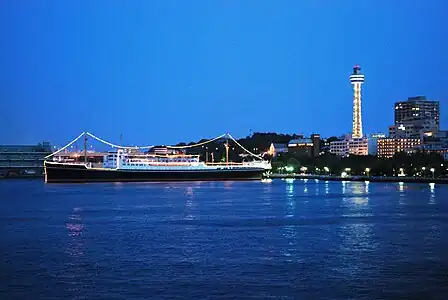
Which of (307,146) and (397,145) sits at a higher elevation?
(307,146)

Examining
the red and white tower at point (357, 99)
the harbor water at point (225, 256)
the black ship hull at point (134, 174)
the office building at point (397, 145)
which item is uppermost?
the red and white tower at point (357, 99)

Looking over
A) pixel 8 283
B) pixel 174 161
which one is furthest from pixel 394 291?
pixel 174 161

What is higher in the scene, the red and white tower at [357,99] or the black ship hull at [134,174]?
the red and white tower at [357,99]

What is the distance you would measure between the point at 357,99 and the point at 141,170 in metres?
73.7

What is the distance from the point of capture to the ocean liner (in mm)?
71312

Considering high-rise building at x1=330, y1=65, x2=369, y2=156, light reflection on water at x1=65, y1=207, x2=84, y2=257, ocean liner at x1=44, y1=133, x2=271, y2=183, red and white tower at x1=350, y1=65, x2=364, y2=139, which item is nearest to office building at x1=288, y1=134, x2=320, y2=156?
high-rise building at x1=330, y1=65, x2=369, y2=156

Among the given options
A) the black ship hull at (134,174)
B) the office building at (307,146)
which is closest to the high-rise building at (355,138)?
the office building at (307,146)

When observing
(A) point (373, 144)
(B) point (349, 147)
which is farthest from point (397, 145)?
(B) point (349, 147)

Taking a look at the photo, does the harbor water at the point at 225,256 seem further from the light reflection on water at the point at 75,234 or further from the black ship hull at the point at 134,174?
the black ship hull at the point at 134,174

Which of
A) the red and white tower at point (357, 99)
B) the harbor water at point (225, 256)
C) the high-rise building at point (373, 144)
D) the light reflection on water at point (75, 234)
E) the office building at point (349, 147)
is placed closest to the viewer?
the harbor water at point (225, 256)

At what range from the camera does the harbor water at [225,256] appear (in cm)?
1105

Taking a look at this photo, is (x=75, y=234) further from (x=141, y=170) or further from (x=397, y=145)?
(x=397, y=145)

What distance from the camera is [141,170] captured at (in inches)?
2950

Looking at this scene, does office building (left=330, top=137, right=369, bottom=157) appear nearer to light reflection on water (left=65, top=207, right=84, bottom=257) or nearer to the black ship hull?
the black ship hull
